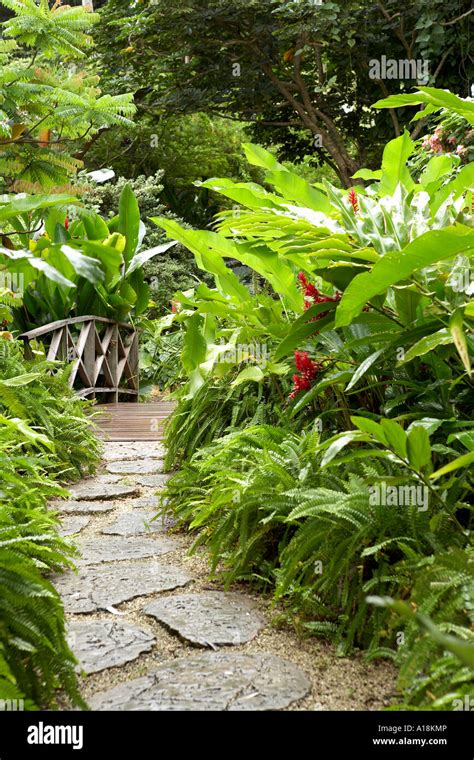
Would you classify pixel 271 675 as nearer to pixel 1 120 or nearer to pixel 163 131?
pixel 1 120

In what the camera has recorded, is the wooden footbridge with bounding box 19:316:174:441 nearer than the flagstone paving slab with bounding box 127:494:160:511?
No

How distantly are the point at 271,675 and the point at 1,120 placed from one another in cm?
197

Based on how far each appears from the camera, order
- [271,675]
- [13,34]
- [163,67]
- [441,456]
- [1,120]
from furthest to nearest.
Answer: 1. [163,67]
2. [13,34]
3. [1,120]
4. [441,456]
5. [271,675]

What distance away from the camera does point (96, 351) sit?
667 centimetres

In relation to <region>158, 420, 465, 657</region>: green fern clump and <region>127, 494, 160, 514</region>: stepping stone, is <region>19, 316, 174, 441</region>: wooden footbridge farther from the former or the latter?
<region>158, 420, 465, 657</region>: green fern clump

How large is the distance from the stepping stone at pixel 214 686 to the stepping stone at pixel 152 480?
6.15 feet

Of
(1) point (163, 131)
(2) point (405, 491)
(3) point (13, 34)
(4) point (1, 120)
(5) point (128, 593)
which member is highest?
(1) point (163, 131)

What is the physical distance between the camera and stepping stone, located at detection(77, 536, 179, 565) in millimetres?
2324

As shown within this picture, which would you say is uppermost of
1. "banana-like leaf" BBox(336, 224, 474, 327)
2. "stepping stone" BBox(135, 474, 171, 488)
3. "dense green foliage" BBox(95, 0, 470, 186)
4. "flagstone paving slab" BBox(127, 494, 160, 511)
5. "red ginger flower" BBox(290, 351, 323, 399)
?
"dense green foliage" BBox(95, 0, 470, 186)

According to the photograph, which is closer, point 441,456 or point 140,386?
point 441,456

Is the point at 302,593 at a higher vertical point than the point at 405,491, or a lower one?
lower

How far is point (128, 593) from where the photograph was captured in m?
1.98

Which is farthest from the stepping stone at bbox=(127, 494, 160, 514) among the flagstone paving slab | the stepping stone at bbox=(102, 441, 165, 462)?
the stepping stone at bbox=(102, 441, 165, 462)
